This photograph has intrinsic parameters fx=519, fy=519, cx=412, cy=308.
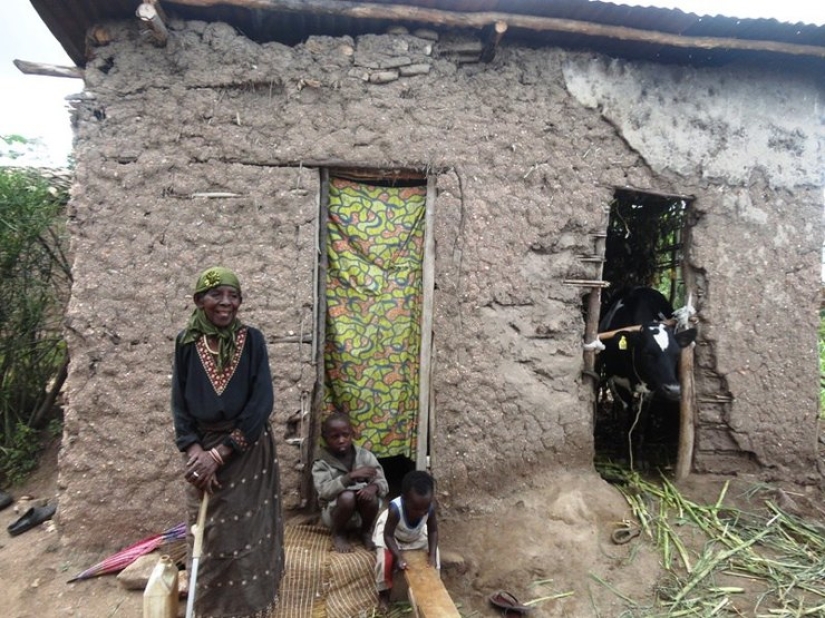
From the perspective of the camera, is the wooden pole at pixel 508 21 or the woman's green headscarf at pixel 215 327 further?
the wooden pole at pixel 508 21

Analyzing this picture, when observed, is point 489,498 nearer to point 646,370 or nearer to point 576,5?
point 646,370

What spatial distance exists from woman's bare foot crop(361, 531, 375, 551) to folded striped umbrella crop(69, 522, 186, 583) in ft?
3.69

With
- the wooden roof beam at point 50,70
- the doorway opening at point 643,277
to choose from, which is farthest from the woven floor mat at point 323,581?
the wooden roof beam at point 50,70

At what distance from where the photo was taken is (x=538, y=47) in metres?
→ 3.79

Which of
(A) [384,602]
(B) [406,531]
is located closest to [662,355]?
(B) [406,531]

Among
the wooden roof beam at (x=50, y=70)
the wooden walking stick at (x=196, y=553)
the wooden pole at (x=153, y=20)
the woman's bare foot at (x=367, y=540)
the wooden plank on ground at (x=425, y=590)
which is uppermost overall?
the wooden pole at (x=153, y=20)

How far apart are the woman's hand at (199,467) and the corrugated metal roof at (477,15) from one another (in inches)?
106

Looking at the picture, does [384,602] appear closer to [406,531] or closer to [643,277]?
[406,531]

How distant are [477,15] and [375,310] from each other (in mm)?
2082

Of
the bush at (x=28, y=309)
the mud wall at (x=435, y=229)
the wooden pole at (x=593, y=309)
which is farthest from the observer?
the bush at (x=28, y=309)

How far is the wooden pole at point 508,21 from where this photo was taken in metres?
3.25

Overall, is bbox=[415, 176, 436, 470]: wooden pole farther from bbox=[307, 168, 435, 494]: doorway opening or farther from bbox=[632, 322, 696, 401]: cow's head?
bbox=[632, 322, 696, 401]: cow's head

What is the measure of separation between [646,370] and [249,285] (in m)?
3.10

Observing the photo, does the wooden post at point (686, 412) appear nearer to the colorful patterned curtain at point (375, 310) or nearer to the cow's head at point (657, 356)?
the cow's head at point (657, 356)
